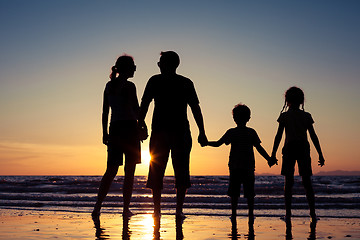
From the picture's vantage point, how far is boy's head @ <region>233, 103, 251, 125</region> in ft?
21.5

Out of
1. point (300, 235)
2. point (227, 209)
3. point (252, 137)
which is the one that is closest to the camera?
point (300, 235)

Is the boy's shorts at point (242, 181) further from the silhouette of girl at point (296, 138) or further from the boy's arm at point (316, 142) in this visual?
the boy's arm at point (316, 142)

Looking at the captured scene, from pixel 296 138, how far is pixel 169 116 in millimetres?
1961

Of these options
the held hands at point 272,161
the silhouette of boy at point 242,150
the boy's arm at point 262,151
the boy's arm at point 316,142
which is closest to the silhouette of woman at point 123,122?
the silhouette of boy at point 242,150

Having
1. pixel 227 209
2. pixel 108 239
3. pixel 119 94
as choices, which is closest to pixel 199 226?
pixel 108 239

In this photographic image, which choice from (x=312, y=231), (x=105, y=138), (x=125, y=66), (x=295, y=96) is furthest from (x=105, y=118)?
(x=312, y=231)

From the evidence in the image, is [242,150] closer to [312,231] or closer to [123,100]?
[312,231]

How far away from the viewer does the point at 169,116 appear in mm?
5953

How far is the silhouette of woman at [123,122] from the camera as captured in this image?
654cm

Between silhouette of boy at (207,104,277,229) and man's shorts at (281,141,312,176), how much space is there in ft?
1.14

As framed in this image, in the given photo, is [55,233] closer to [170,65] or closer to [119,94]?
[119,94]

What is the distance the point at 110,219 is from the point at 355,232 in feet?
11.1

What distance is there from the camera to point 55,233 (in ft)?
17.9

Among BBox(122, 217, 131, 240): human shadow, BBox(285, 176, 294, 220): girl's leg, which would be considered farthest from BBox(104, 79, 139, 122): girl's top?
BBox(285, 176, 294, 220): girl's leg
